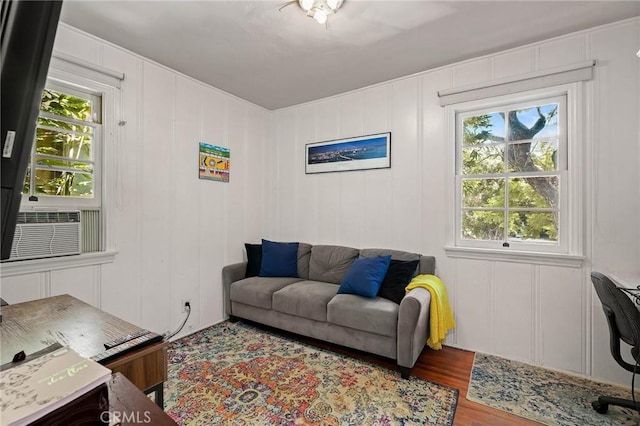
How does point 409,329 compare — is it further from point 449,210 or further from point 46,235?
point 46,235

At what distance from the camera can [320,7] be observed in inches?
76.7

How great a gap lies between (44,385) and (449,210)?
281 centimetres

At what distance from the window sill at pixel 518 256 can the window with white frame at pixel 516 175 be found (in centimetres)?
5

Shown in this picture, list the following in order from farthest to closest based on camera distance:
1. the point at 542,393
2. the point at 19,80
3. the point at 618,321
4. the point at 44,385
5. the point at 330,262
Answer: the point at 330,262 → the point at 542,393 → the point at 618,321 → the point at 44,385 → the point at 19,80

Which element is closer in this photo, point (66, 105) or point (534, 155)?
point (66, 105)

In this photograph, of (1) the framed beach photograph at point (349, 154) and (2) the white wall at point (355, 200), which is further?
(1) the framed beach photograph at point (349, 154)

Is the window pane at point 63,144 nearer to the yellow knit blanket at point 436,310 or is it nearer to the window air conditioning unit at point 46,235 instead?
A: the window air conditioning unit at point 46,235

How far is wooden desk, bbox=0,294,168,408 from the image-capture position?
1025 millimetres

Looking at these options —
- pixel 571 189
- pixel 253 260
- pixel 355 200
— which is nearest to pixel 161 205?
pixel 253 260

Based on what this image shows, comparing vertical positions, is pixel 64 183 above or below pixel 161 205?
above

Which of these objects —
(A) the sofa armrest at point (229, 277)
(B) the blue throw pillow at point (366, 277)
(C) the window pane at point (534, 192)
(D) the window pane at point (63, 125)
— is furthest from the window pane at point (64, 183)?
(C) the window pane at point (534, 192)

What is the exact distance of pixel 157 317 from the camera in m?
2.74

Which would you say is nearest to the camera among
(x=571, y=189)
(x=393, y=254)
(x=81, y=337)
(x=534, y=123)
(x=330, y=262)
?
(x=81, y=337)

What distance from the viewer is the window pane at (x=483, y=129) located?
2.67 meters
